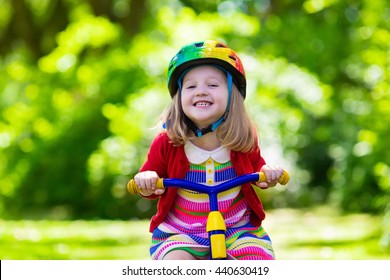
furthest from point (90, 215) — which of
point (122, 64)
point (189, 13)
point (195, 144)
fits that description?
point (195, 144)

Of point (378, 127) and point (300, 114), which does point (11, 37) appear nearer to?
point (300, 114)

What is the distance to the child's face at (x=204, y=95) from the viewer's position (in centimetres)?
359

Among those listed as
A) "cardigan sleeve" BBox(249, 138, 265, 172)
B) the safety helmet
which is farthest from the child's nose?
"cardigan sleeve" BBox(249, 138, 265, 172)

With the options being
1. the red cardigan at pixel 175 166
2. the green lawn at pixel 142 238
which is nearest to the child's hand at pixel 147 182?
the red cardigan at pixel 175 166

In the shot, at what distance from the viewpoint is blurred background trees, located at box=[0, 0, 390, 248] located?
985cm

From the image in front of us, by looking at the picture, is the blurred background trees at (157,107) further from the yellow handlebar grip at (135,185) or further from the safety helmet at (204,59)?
A: the yellow handlebar grip at (135,185)

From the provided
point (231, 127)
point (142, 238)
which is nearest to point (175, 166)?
point (231, 127)

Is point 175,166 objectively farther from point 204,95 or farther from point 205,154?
point 204,95

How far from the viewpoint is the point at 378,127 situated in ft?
25.2

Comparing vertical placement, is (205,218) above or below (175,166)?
below

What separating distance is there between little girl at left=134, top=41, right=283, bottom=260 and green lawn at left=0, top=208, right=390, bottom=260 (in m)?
3.34

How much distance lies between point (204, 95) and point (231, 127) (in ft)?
0.63

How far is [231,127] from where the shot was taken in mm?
3615
